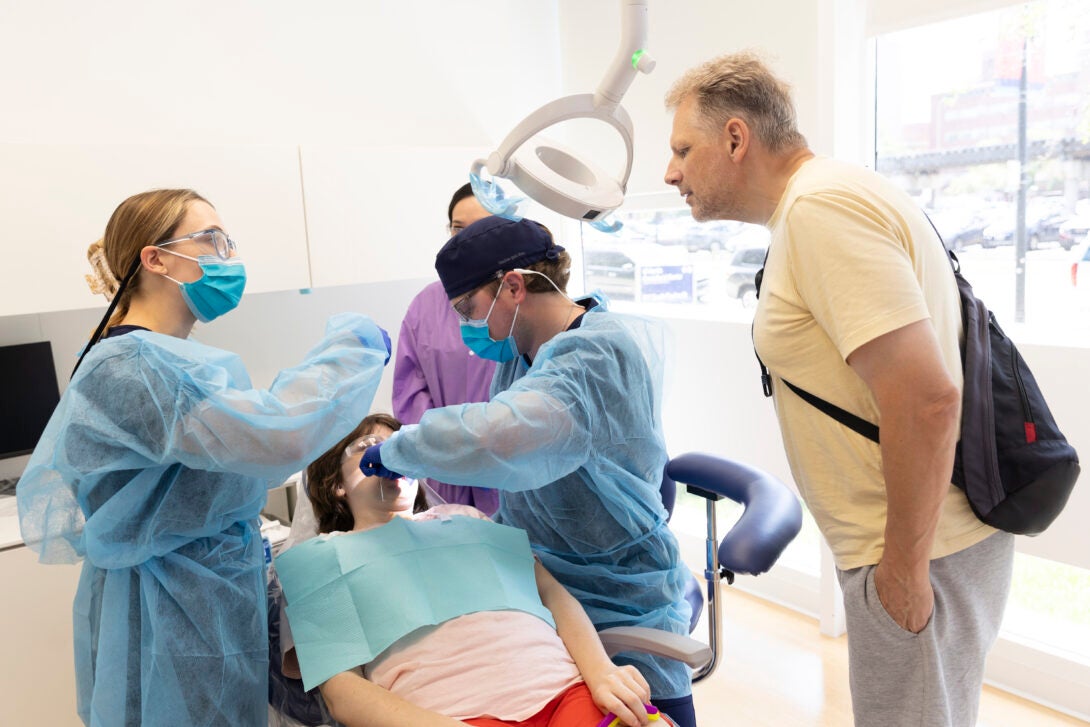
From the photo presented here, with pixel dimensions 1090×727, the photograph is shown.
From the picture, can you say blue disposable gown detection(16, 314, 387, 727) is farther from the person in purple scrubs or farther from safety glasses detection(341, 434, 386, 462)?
the person in purple scrubs

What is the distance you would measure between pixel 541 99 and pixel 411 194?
3.41 feet

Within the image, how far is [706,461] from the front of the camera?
1.61m

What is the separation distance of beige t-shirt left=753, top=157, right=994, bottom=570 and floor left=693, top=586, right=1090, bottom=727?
4.00 ft

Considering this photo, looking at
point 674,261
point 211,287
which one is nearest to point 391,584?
point 211,287

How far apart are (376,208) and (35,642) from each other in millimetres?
1616

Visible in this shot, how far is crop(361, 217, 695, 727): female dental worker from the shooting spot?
1319mm

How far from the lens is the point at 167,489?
4.21ft

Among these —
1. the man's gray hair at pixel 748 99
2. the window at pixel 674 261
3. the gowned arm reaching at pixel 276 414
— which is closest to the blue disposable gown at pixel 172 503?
the gowned arm reaching at pixel 276 414

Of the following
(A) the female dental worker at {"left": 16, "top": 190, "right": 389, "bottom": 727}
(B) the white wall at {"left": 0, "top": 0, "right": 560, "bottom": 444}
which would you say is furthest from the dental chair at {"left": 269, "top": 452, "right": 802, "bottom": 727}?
(B) the white wall at {"left": 0, "top": 0, "right": 560, "bottom": 444}

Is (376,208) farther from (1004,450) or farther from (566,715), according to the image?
(1004,450)

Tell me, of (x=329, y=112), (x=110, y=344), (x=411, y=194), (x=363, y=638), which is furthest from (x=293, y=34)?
(x=363, y=638)

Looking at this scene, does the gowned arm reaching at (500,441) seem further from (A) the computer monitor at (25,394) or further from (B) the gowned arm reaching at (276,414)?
(A) the computer monitor at (25,394)

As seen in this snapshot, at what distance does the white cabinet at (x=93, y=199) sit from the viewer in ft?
7.31

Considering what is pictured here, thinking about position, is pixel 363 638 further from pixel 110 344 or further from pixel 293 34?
pixel 293 34
